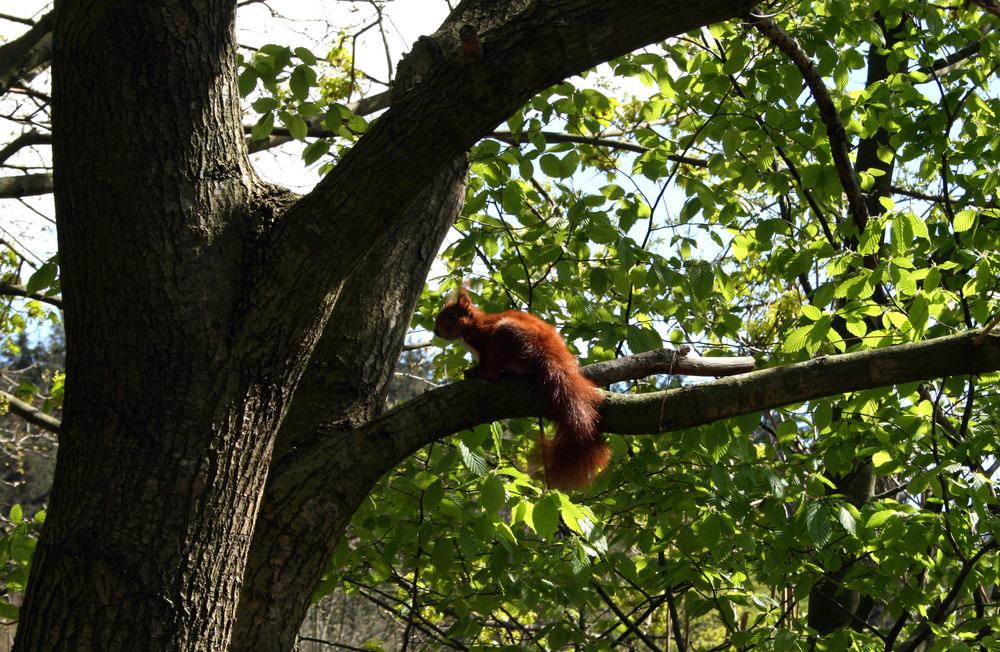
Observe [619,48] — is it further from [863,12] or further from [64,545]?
[863,12]

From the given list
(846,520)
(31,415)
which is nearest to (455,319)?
(846,520)

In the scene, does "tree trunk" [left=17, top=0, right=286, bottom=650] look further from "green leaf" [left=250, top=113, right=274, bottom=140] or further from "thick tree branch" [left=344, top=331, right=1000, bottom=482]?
Answer: "green leaf" [left=250, top=113, right=274, bottom=140]

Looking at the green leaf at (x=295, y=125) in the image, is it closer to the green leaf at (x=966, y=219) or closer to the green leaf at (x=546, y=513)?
the green leaf at (x=546, y=513)

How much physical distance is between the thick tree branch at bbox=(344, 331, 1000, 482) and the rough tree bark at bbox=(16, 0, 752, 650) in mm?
442

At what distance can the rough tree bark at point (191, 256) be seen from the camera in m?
1.96

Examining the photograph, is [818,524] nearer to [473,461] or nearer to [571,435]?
[571,435]

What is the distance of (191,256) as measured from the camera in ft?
7.12

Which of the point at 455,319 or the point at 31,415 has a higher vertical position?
the point at 455,319

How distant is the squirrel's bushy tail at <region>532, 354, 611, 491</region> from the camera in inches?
109

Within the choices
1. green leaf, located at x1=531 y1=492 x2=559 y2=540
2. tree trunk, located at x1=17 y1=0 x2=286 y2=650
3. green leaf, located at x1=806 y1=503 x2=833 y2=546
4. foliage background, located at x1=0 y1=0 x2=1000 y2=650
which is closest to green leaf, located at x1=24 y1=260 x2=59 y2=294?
foliage background, located at x1=0 y1=0 x2=1000 y2=650

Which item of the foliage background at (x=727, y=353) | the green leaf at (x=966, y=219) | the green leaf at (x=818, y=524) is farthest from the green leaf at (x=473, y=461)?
the green leaf at (x=966, y=219)

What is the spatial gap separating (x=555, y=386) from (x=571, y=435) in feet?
0.63

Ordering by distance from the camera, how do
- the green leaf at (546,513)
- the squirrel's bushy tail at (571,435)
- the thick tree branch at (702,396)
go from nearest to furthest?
the thick tree branch at (702,396), the squirrel's bushy tail at (571,435), the green leaf at (546,513)

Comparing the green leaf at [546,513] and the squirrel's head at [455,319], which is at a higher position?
the squirrel's head at [455,319]
